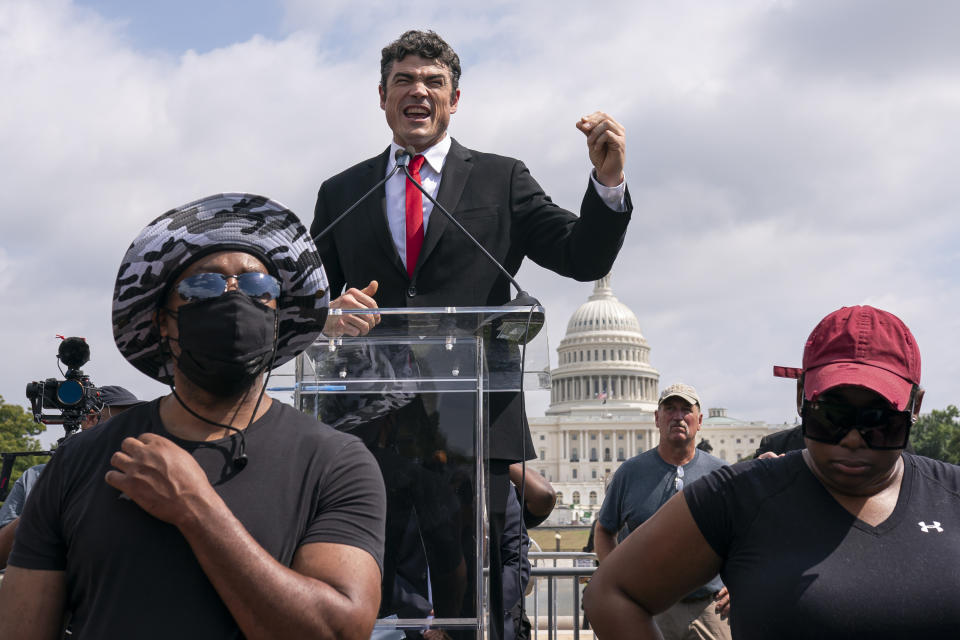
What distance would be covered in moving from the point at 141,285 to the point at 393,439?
3.12 ft

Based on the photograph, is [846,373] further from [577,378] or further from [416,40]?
[577,378]

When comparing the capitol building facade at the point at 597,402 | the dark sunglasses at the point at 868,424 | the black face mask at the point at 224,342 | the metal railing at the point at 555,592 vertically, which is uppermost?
the capitol building facade at the point at 597,402

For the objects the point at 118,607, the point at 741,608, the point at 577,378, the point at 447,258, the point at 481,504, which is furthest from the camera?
the point at 577,378

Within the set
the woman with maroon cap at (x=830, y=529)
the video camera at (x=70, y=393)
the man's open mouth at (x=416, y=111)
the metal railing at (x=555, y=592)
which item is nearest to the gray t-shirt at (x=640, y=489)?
the metal railing at (x=555, y=592)

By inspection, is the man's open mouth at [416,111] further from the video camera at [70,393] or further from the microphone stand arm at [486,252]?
the video camera at [70,393]

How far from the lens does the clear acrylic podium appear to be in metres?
2.75

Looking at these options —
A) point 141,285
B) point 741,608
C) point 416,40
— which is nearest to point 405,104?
point 416,40

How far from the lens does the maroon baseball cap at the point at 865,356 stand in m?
2.36

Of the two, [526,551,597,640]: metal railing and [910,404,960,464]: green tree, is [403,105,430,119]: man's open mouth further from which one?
[910,404,960,464]: green tree

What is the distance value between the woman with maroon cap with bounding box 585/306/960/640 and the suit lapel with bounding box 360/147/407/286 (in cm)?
134

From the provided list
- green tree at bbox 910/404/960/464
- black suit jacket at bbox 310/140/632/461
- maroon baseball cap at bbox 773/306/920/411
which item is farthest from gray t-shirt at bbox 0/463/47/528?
green tree at bbox 910/404/960/464

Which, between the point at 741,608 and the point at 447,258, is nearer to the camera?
the point at 741,608

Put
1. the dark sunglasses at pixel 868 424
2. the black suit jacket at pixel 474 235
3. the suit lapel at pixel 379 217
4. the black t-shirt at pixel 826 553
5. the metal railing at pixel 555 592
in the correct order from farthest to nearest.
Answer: the metal railing at pixel 555 592 < the suit lapel at pixel 379 217 < the black suit jacket at pixel 474 235 < the dark sunglasses at pixel 868 424 < the black t-shirt at pixel 826 553

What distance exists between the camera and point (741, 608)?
2.37 meters
